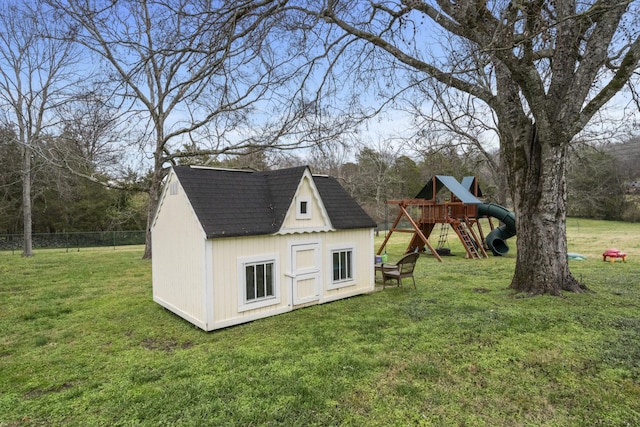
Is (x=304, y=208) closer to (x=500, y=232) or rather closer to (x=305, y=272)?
(x=305, y=272)

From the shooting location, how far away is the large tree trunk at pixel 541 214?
23.7 feet

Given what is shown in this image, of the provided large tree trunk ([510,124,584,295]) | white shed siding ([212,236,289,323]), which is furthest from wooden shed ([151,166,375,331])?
large tree trunk ([510,124,584,295])

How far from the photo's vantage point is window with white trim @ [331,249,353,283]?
25.5ft

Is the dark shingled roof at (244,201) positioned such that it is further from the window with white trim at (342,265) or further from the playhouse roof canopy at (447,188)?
the playhouse roof canopy at (447,188)

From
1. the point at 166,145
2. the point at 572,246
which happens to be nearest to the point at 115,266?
the point at 166,145

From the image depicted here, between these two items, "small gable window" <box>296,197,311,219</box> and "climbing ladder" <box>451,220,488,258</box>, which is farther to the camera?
"climbing ladder" <box>451,220,488,258</box>

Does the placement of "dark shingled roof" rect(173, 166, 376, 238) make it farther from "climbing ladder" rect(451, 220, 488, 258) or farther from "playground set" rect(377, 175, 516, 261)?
"climbing ladder" rect(451, 220, 488, 258)

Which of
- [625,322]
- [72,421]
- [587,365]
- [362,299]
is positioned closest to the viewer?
[72,421]

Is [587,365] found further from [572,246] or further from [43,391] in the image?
[572,246]

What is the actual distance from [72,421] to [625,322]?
785cm

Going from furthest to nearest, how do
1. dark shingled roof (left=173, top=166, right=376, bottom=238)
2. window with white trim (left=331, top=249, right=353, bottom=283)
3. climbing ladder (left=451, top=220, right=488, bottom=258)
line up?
climbing ladder (left=451, top=220, right=488, bottom=258) → window with white trim (left=331, top=249, right=353, bottom=283) → dark shingled roof (left=173, top=166, right=376, bottom=238)

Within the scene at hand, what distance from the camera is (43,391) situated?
4.02 meters

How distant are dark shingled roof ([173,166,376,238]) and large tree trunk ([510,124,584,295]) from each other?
3432 mm

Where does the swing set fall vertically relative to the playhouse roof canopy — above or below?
below
